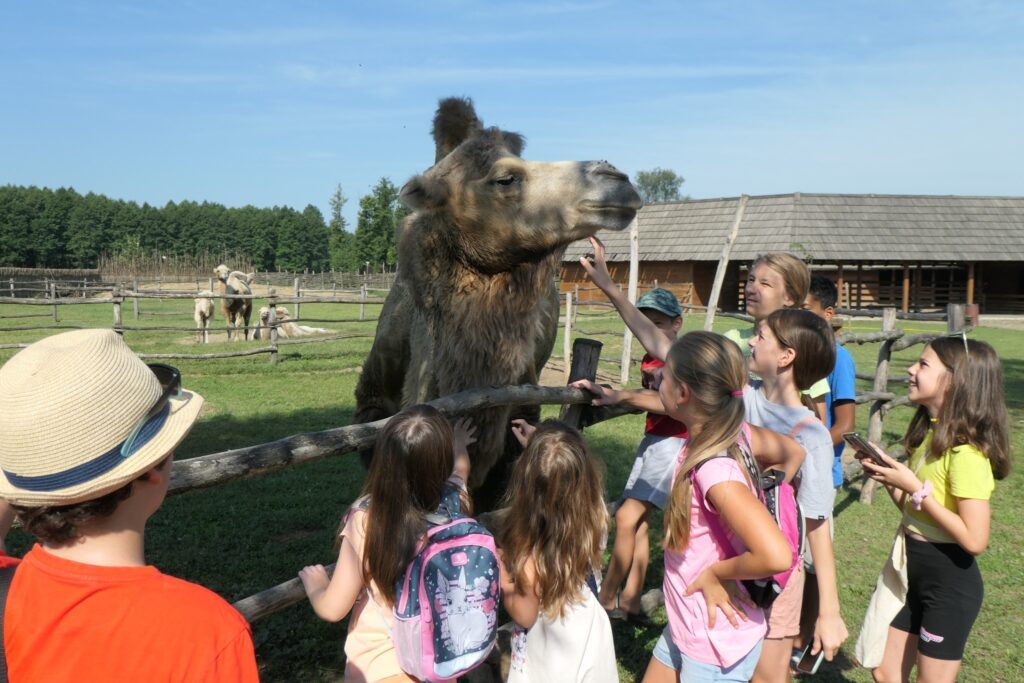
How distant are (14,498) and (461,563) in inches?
49.9

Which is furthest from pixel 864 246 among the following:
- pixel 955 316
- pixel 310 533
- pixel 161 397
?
pixel 161 397

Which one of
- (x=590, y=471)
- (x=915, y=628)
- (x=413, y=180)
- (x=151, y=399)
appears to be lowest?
(x=915, y=628)

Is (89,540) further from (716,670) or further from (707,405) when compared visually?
(716,670)

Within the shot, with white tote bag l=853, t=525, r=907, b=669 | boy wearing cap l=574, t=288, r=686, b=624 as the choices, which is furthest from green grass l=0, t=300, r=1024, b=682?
white tote bag l=853, t=525, r=907, b=669

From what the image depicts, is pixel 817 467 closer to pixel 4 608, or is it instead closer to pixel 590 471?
pixel 590 471

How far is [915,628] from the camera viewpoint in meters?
2.80

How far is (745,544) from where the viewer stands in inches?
86.4

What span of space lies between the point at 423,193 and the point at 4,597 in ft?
8.73

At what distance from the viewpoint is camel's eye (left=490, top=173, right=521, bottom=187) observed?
11.7 ft

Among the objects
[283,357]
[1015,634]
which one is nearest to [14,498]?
[1015,634]

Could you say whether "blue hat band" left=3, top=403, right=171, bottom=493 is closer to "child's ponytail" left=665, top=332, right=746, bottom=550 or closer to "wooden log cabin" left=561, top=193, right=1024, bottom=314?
"child's ponytail" left=665, top=332, right=746, bottom=550

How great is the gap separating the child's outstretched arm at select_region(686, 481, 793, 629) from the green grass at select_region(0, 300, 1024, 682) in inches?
65.3

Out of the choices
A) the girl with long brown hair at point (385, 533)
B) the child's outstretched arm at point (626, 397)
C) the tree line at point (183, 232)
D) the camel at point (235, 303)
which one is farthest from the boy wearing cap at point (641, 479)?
the tree line at point (183, 232)

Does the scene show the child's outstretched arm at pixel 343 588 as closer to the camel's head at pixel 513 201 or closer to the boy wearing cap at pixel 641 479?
the boy wearing cap at pixel 641 479
